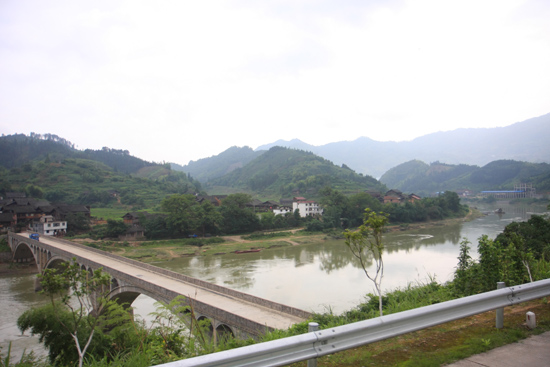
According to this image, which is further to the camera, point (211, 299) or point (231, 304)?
point (211, 299)

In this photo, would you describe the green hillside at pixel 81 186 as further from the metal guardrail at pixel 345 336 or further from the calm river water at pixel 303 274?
the metal guardrail at pixel 345 336

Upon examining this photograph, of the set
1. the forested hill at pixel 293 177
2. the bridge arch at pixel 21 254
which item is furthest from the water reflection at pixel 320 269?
the forested hill at pixel 293 177

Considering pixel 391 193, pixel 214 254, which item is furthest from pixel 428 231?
pixel 214 254

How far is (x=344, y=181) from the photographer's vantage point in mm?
87188

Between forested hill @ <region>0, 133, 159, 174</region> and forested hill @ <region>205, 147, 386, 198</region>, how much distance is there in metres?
31.1

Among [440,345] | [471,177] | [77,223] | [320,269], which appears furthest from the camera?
[471,177]

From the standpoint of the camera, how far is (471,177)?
12100 centimetres

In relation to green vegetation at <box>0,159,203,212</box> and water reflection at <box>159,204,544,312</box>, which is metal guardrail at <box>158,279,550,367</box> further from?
green vegetation at <box>0,159,203,212</box>

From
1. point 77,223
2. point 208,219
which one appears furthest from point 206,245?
point 77,223

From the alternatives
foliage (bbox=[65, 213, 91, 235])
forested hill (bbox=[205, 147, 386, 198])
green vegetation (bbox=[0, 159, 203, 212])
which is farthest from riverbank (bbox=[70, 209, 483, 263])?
forested hill (bbox=[205, 147, 386, 198])

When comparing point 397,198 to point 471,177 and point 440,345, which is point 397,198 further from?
point 471,177

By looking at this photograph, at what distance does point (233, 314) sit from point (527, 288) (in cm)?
860

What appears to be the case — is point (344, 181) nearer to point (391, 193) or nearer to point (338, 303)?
point (391, 193)

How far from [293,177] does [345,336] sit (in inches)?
3549
